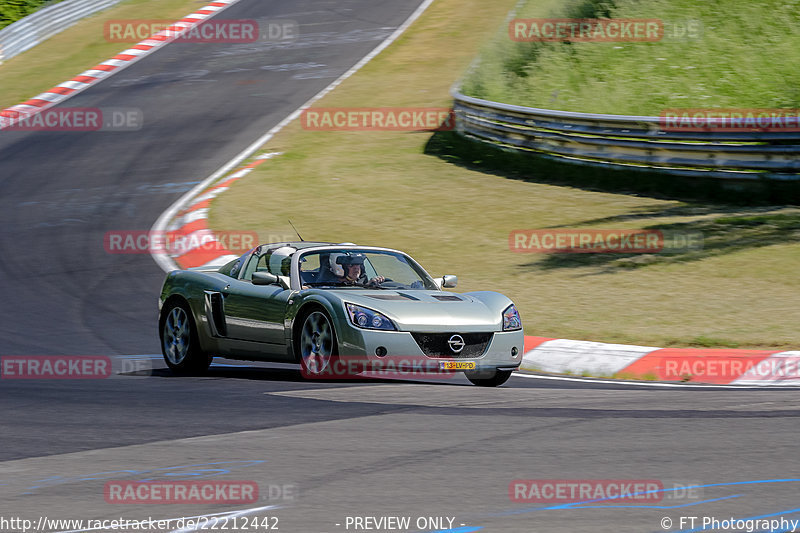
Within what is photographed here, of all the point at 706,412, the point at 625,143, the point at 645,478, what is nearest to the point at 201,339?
the point at 706,412

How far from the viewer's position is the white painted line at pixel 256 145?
1561 cm

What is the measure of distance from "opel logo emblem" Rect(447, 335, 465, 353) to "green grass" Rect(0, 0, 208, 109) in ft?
69.2

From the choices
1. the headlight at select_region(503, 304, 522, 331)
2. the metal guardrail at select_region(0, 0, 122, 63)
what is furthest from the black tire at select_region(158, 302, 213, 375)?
the metal guardrail at select_region(0, 0, 122, 63)

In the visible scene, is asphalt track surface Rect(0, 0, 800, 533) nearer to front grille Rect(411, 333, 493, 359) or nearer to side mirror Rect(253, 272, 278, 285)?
front grille Rect(411, 333, 493, 359)

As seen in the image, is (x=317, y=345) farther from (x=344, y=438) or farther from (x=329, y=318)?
(x=344, y=438)

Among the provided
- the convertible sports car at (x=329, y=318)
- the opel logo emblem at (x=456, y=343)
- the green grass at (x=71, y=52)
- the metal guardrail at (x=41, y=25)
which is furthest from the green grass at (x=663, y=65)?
the metal guardrail at (x=41, y=25)

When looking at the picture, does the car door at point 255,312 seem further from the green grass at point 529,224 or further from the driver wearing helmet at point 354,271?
the green grass at point 529,224

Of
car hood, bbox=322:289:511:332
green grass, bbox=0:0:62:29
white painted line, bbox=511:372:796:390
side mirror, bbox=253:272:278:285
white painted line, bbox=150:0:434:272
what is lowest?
white painted line, bbox=150:0:434:272

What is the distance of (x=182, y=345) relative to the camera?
34.4ft

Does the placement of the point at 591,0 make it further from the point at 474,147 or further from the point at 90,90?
the point at 90,90

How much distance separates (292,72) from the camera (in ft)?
97.6

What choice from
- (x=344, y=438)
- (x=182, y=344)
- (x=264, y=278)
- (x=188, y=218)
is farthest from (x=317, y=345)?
(x=188, y=218)

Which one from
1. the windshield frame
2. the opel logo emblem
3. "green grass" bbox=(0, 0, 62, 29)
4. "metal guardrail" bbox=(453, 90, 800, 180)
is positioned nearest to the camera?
the opel logo emblem

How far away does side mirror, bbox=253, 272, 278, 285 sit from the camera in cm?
969
